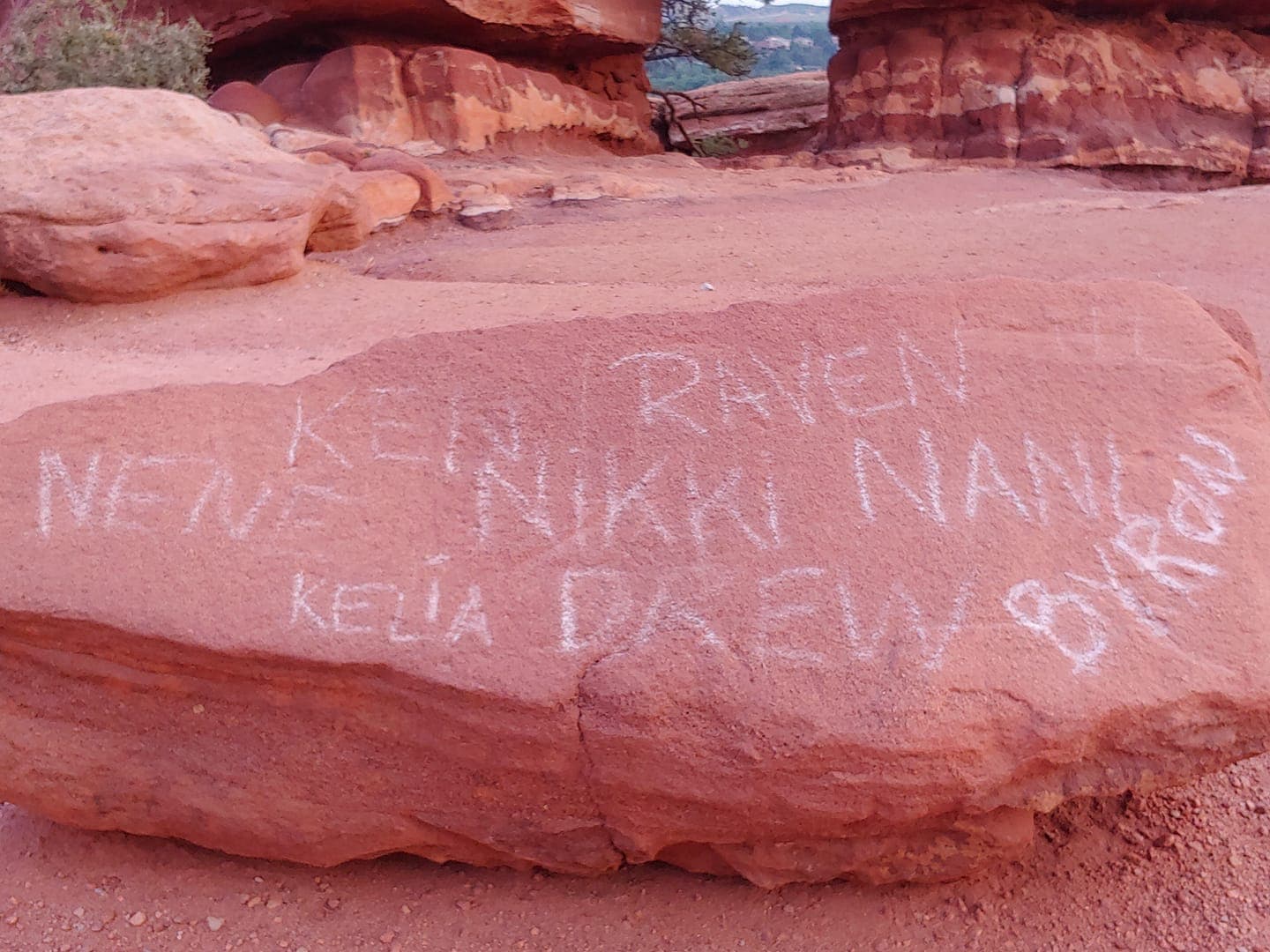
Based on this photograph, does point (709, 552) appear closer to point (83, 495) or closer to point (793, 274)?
point (83, 495)

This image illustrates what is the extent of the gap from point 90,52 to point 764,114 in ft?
27.5

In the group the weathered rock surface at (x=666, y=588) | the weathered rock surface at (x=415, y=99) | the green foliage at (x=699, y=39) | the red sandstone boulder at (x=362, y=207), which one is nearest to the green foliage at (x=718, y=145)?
the green foliage at (x=699, y=39)

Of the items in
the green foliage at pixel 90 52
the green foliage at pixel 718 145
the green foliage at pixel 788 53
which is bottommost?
the green foliage at pixel 788 53

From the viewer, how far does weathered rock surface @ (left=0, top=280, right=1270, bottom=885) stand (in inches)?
74.2

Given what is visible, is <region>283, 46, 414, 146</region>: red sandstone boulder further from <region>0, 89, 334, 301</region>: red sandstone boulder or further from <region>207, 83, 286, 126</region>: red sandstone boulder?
<region>0, 89, 334, 301</region>: red sandstone boulder

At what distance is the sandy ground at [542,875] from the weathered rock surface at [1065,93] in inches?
128

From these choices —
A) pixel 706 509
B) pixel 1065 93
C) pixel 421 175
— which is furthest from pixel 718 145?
pixel 706 509

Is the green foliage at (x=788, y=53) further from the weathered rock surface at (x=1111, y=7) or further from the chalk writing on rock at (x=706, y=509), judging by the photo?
the chalk writing on rock at (x=706, y=509)

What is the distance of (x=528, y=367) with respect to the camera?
95.7 inches

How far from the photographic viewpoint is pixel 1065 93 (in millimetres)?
7465

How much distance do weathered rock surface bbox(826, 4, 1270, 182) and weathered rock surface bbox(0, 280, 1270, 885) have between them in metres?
5.56

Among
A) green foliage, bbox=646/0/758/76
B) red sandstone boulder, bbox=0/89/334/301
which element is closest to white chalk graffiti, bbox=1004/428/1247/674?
red sandstone boulder, bbox=0/89/334/301

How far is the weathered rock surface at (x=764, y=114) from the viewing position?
39.6 feet

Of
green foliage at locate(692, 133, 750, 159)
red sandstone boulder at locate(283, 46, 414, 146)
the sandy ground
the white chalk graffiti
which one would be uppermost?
red sandstone boulder at locate(283, 46, 414, 146)
